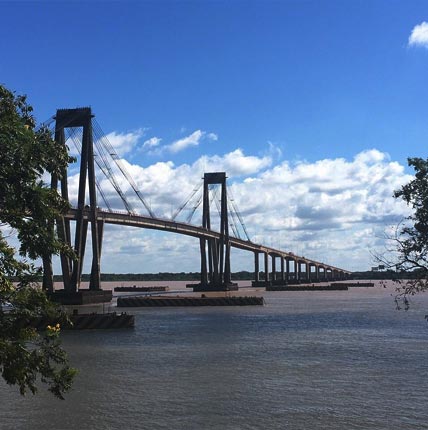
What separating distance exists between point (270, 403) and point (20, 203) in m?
15.1

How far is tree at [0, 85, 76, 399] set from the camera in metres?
7.89

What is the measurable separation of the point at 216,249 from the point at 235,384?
4555 inches

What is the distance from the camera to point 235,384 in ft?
80.2

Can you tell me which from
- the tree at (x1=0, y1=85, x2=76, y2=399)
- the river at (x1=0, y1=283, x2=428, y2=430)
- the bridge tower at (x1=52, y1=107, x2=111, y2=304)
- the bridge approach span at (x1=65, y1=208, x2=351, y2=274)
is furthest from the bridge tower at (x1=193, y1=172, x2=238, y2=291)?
the tree at (x1=0, y1=85, x2=76, y2=399)

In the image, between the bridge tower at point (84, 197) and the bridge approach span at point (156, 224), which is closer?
the bridge tower at point (84, 197)

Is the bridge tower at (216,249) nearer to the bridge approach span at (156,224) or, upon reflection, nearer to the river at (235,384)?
the bridge approach span at (156,224)

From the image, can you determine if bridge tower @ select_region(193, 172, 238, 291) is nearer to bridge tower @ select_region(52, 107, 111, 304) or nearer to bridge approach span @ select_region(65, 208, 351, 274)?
bridge approach span @ select_region(65, 208, 351, 274)

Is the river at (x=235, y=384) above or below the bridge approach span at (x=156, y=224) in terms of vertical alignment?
below

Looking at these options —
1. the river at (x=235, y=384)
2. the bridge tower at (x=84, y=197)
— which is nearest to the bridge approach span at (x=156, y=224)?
the bridge tower at (x=84, y=197)

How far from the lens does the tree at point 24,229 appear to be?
789cm

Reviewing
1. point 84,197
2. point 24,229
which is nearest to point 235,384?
point 24,229

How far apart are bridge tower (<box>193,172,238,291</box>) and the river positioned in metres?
87.1

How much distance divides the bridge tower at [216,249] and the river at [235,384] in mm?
87104

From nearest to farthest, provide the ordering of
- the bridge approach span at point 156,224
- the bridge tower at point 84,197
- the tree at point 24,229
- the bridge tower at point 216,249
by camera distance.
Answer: the tree at point 24,229 < the bridge tower at point 84,197 < the bridge approach span at point 156,224 < the bridge tower at point 216,249
